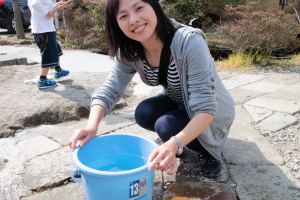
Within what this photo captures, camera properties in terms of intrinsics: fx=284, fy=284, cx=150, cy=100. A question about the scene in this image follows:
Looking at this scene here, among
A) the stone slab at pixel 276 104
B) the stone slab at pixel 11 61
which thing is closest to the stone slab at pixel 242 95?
the stone slab at pixel 276 104

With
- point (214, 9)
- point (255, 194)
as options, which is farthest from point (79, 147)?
point (214, 9)

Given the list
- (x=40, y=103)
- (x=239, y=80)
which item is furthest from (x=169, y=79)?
(x=239, y=80)

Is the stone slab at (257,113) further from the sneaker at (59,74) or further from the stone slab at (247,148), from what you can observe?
the sneaker at (59,74)

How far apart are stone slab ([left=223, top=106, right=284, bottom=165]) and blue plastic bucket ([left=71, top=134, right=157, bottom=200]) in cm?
69

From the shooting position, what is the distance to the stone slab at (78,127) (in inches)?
86.1

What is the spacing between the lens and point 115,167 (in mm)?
1526

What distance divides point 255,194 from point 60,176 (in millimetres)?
1105

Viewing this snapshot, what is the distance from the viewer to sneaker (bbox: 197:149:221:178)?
166 cm

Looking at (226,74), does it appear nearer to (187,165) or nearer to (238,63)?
(238,63)

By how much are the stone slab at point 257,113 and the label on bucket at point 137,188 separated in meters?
1.63

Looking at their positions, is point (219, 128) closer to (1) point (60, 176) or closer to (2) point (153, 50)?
(2) point (153, 50)

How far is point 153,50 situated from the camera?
1680mm

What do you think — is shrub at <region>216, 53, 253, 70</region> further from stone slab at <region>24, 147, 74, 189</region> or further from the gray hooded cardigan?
stone slab at <region>24, 147, 74, 189</region>

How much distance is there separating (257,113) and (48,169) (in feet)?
6.15
